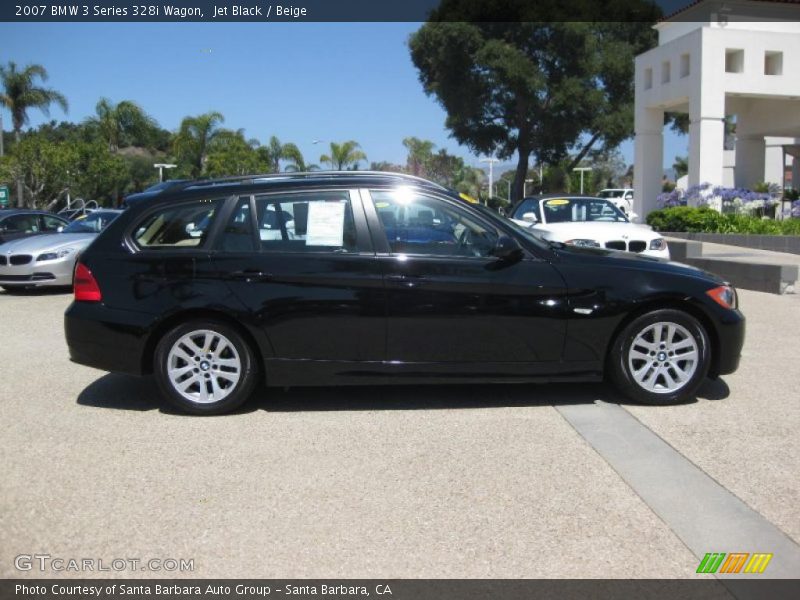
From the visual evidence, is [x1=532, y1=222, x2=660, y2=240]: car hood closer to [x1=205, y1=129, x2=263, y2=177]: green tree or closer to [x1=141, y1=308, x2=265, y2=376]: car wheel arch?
[x1=141, y1=308, x2=265, y2=376]: car wheel arch

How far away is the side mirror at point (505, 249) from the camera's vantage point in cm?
574

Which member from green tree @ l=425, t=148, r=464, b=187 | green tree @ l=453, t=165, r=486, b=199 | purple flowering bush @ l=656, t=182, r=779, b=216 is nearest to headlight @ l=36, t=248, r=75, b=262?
purple flowering bush @ l=656, t=182, r=779, b=216

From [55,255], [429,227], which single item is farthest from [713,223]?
[429,227]

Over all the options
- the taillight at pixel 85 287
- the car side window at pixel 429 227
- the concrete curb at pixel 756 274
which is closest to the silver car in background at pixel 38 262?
the taillight at pixel 85 287

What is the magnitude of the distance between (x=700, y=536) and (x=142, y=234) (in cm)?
431

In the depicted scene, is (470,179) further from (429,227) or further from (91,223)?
(429,227)

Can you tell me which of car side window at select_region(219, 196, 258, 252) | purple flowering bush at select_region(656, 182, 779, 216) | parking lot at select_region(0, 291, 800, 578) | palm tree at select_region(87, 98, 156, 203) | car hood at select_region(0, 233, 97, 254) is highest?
palm tree at select_region(87, 98, 156, 203)

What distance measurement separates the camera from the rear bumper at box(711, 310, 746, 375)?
5.88 m

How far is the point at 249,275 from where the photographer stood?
5.73m

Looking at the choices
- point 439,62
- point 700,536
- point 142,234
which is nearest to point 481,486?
point 700,536

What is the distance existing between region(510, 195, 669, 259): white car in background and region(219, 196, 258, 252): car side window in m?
5.97

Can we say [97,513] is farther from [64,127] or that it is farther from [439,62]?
[64,127]

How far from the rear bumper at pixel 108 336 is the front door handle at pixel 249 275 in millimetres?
666

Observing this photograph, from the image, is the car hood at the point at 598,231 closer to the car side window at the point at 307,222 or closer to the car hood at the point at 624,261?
the car hood at the point at 624,261
